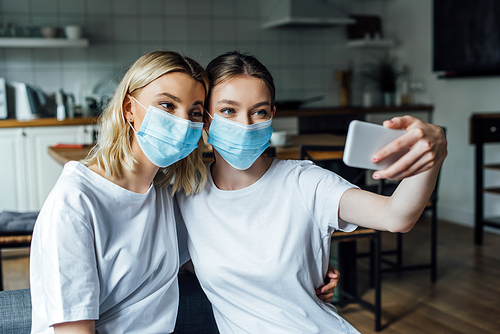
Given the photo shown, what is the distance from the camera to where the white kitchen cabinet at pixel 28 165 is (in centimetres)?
355

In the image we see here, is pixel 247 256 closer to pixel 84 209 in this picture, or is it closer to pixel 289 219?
pixel 289 219

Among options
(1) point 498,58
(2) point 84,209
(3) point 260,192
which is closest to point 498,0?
(1) point 498,58

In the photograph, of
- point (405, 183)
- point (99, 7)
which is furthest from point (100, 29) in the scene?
point (405, 183)

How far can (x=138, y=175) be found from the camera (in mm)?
1122

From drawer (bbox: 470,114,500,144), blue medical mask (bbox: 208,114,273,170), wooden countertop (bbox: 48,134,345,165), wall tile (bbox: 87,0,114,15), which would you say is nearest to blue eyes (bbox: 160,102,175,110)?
blue medical mask (bbox: 208,114,273,170)

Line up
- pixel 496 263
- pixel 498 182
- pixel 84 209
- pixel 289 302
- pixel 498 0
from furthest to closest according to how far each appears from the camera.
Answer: pixel 498 182, pixel 498 0, pixel 496 263, pixel 289 302, pixel 84 209

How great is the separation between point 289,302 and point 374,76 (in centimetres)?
434

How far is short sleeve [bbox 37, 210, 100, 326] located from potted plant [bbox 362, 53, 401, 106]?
4294 mm

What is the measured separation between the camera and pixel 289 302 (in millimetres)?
1073

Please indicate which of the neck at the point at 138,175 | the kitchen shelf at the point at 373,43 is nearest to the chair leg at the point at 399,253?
the neck at the point at 138,175

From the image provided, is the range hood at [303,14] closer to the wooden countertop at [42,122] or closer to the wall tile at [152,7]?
the wall tile at [152,7]

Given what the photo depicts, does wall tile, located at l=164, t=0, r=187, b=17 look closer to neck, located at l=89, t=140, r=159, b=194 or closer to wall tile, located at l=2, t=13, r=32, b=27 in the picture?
wall tile, located at l=2, t=13, r=32, b=27

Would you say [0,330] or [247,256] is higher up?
[247,256]

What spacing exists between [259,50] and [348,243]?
2.85 m
